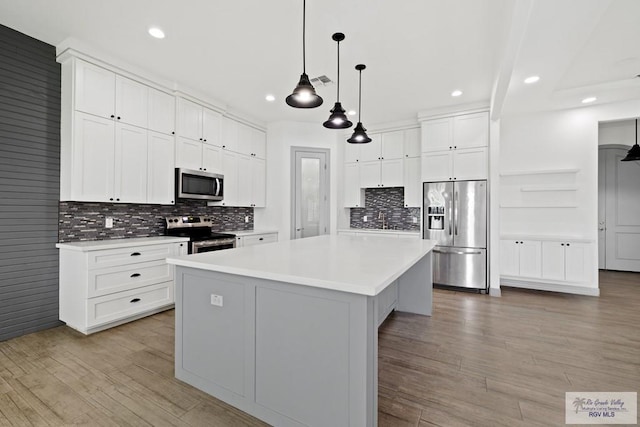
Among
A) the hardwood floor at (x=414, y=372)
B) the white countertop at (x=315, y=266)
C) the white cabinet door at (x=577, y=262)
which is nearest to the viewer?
the white countertop at (x=315, y=266)

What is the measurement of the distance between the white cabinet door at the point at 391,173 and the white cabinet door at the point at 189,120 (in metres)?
3.22

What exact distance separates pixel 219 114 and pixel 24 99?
2202 mm

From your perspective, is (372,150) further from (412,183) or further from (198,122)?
(198,122)

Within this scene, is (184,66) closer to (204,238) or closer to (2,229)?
(204,238)

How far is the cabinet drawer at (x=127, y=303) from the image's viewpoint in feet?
9.30

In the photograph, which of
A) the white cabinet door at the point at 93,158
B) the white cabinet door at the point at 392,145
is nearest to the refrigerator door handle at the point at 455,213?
the white cabinet door at the point at 392,145

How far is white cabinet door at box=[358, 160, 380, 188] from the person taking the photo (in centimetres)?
556

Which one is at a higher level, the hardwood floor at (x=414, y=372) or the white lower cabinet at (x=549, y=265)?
the white lower cabinet at (x=549, y=265)

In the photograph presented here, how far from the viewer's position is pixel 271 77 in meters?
3.68

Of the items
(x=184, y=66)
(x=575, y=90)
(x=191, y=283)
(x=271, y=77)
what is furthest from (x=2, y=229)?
(x=575, y=90)

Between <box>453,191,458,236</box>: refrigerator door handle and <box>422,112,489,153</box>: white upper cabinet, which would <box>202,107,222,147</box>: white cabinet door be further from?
<box>453,191,458,236</box>: refrigerator door handle

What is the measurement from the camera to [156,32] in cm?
275

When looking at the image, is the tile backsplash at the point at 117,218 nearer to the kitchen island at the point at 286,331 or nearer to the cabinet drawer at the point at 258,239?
the cabinet drawer at the point at 258,239

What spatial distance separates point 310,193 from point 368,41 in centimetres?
298
